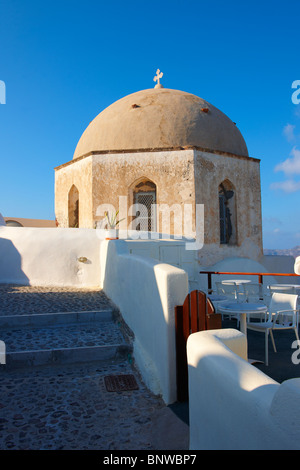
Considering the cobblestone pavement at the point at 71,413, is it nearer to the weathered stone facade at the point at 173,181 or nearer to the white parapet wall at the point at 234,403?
the white parapet wall at the point at 234,403

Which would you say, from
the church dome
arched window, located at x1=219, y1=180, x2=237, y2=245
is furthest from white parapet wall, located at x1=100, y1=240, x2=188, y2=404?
arched window, located at x1=219, y1=180, x2=237, y2=245

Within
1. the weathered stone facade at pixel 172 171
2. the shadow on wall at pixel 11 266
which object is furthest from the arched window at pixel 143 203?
the shadow on wall at pixel 11 266

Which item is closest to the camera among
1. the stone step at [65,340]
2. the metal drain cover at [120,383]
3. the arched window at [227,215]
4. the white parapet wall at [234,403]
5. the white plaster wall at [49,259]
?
the white parapet wall at [234,403]

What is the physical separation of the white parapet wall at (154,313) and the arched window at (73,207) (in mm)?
8906

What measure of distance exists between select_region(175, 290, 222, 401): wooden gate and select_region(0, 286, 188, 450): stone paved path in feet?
0.95

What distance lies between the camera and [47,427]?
125 inches

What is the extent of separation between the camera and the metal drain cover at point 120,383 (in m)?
4.03

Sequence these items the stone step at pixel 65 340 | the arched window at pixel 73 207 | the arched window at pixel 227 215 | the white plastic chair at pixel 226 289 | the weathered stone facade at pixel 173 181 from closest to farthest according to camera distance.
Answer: the stone step at pixel 65 340, the white plastic chair at pixel 226 289, the weathered stone facade at pixel 173 181, the arched window at pixel 227 215, the arched window at pixel 73 207

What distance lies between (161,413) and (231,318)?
4.56 m

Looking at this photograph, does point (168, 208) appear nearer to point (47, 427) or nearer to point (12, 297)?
point (12, 297)

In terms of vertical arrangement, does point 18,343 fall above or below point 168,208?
below

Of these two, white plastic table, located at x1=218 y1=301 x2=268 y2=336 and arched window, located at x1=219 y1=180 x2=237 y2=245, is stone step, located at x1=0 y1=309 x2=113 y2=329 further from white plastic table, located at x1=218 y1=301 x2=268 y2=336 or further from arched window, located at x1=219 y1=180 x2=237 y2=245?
arched window, located at x1=219 y1=180 x2=237 y2=245

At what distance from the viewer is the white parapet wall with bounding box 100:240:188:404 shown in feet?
11.5
